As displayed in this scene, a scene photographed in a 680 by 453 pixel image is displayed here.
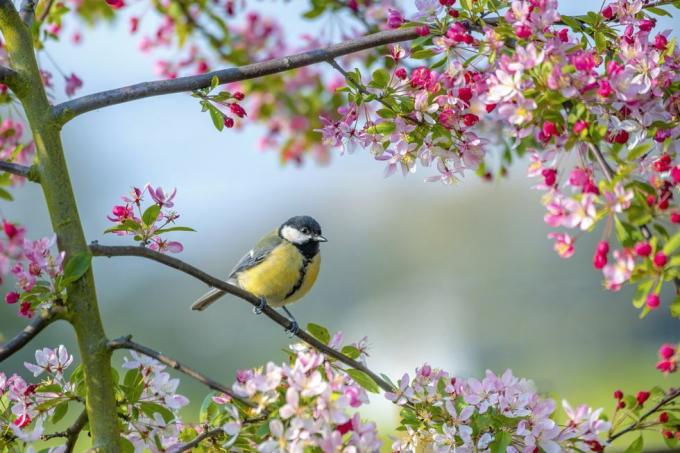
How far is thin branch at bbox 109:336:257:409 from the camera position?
125 cm

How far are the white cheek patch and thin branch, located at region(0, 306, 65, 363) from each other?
1456 mm

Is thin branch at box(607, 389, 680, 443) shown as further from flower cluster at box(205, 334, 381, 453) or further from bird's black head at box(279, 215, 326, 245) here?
bird's black head at box(279, 215, 326, 245)

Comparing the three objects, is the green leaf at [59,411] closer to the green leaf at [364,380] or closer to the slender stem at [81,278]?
the slender stem at [81,278]

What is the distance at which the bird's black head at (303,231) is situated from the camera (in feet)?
9.11

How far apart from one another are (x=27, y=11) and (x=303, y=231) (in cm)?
135

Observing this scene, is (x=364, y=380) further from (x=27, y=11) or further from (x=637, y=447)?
(x=27, y=11)

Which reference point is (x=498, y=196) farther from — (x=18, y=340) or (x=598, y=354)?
(x=18, y=340)

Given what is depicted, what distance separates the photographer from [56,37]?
225cm

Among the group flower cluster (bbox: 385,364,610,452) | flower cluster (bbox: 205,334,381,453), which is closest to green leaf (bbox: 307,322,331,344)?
flower cluster (bbox: 385,364,610,452)

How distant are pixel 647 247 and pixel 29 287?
0.96 metres

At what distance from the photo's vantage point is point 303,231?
2797 mm

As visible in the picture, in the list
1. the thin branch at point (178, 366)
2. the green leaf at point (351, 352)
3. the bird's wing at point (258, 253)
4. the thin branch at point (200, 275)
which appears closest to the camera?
the thin branch at point (178, 366)

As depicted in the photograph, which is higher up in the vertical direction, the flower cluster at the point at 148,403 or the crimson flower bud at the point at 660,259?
the crimson flower bud at the point at 660,259

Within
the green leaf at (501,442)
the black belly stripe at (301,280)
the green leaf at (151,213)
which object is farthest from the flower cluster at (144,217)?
the black belly stripe at (301,280)
